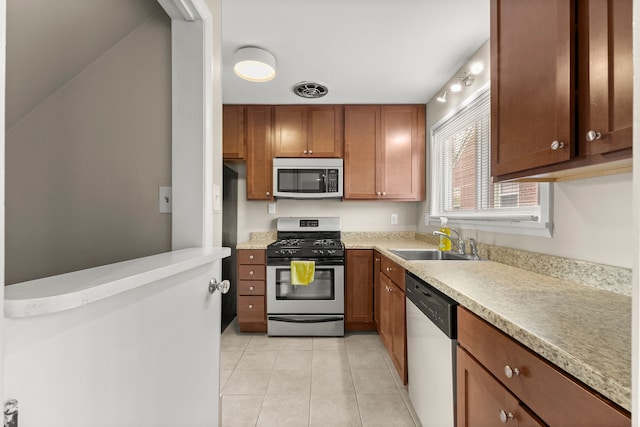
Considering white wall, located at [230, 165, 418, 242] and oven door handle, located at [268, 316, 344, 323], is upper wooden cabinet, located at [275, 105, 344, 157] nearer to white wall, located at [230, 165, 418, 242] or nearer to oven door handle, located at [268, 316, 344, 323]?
white wall, located at [230, 165, 418, 242]

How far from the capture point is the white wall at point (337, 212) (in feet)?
11.1

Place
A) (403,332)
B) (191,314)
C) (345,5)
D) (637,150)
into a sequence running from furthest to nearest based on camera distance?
1. (403,332)
2. (345,5)
3. (191,314)
4. (637,150)

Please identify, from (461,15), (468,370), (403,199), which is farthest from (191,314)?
(403,199)

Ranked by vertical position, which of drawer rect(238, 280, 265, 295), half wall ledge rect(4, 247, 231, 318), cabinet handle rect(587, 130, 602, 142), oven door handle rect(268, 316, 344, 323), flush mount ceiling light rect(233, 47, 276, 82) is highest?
flush mount ceiling light rect(233, 47, 276, 82)

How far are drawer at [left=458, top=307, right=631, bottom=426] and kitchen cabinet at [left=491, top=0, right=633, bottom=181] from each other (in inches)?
23.8

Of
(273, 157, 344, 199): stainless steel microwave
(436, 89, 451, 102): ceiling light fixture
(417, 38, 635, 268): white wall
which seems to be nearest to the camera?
(417, 38, 635, 268): white wall

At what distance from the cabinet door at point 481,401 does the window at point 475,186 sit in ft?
2.83

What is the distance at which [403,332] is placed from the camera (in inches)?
73.2

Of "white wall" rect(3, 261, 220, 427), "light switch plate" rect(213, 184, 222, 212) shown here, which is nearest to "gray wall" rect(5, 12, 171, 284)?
"light switch plate" rect(213, 184, 222, 212)

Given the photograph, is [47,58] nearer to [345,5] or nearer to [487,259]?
[345,5]

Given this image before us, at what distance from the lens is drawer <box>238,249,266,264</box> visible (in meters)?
2.80

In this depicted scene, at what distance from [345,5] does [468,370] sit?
188 cm

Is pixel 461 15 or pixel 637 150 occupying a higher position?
pixel 461 15

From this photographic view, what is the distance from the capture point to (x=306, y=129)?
3096mm
